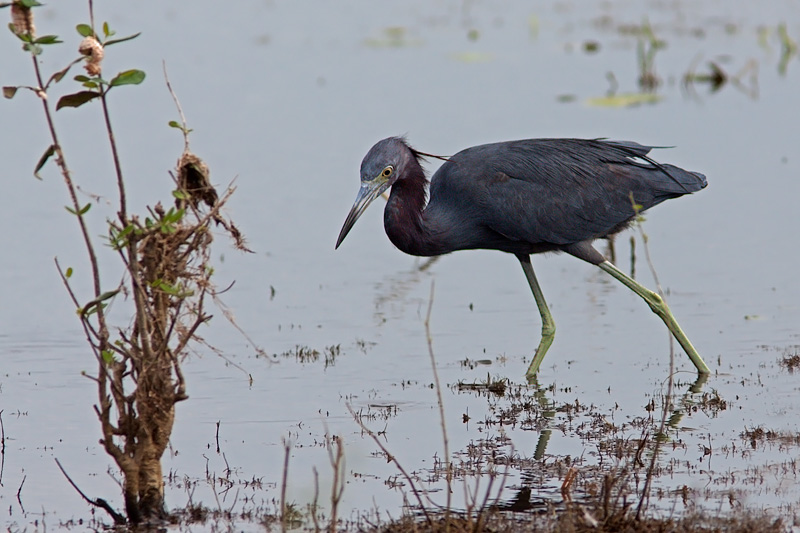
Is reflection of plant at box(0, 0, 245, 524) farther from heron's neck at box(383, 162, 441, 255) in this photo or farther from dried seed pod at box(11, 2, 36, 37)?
heron's neck at box(383, 162, 441, 255)

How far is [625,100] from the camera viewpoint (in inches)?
631

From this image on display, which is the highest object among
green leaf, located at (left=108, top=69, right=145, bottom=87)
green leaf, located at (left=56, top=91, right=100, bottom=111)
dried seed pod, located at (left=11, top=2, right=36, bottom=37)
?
dried seed pod, located at (left=11, top=2, right=36, bottom=37)

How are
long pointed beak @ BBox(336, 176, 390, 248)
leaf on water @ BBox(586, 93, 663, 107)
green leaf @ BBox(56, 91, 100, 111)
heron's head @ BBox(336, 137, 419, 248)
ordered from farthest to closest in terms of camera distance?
1. leaf on water @ BBox(586, 93, 663, 107)
2. heron's head @ BBox(336, 137, 419, 248)
3. long pointed beak @ BBox(336, 176, 390, 248)
4. green leaf @ BBox(56, 91, 100, 111)

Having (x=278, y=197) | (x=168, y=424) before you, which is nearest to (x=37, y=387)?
(x=168, y=424)

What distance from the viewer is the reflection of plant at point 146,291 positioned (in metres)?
4.87

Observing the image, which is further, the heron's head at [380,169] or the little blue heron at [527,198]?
the little blue heron at [527,198]

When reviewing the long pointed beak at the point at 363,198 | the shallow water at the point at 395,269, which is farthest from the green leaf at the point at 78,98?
the long pointed beak at the point at 363,198

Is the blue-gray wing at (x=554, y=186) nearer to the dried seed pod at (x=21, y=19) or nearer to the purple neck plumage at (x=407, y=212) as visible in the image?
the purple neck plumage at (x=407, y=212)

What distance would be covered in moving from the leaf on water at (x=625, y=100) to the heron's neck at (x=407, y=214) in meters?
8.38

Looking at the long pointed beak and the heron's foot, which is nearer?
the long pointed beak

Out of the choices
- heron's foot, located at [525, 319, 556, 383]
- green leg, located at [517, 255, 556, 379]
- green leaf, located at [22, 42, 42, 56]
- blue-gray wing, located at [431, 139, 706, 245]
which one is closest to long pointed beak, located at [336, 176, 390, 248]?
blue-gray wing, located at [431, 139, 706, 245]

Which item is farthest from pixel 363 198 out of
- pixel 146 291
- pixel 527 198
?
pixel 146 291

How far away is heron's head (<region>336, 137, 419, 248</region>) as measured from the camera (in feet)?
24.5

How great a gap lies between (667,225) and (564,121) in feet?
10.3
